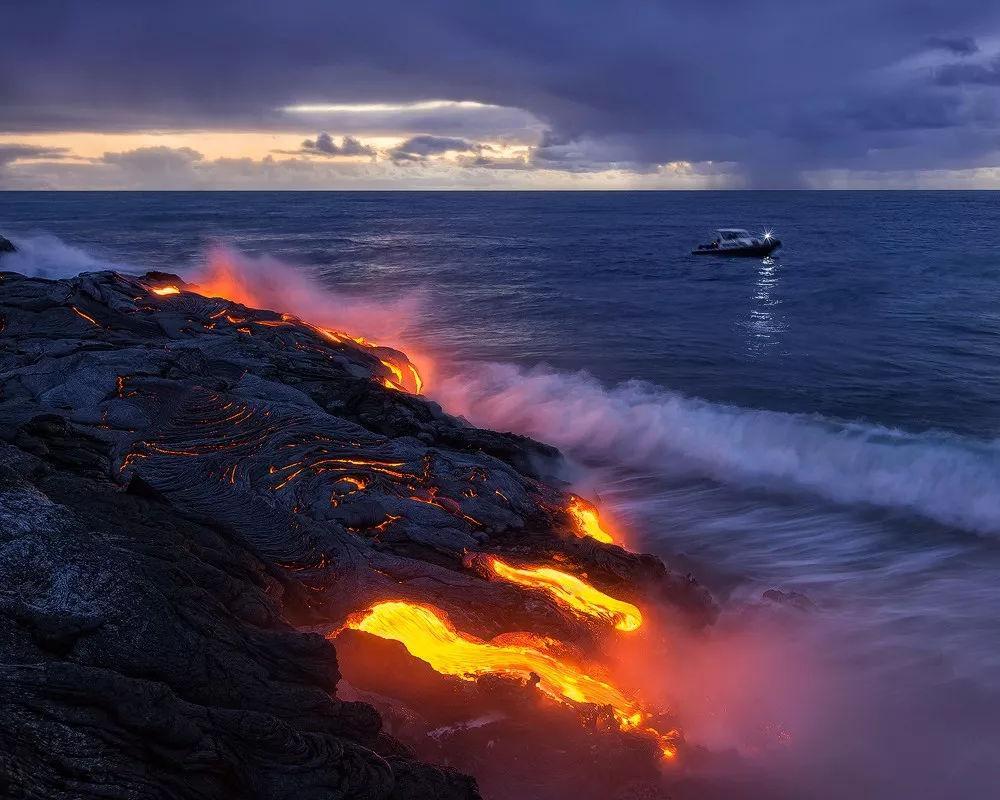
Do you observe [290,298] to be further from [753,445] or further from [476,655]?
[476,655]

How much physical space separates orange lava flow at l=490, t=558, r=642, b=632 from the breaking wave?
7741 millimetres

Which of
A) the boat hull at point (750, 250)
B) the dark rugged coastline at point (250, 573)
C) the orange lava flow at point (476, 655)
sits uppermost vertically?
the boat hull at point (750, 250)

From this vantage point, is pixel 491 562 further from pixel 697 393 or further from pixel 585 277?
pixel 585 277

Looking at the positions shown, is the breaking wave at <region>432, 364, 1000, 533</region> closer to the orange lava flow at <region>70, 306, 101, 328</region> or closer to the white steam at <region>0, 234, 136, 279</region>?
the orange lava flow at <region>70, 306, 101, 328</region>

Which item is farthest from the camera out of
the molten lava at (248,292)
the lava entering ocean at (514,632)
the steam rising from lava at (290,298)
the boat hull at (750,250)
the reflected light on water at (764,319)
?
the boat hull at (750,250)

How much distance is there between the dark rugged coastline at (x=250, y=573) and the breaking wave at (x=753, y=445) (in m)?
3.71

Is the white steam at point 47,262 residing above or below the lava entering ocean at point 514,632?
above

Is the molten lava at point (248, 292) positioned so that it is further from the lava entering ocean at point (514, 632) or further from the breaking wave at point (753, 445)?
the lava entering ocean at point (514, 632)

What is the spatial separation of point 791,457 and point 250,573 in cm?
1395

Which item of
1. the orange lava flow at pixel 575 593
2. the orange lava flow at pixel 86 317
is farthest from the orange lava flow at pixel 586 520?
the orange lava flow at pixel 86 317

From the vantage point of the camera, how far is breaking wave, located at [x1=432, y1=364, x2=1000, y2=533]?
16478 millimetres

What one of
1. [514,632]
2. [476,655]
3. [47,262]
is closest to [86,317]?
[476,655]

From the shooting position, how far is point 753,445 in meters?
19.5

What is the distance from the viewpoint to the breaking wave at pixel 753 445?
16478 mm
